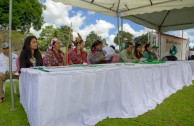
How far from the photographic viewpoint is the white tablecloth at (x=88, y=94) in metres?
2.30

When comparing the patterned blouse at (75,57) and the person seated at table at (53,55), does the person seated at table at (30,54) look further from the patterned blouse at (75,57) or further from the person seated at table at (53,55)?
the patterned blouse at (75,57)

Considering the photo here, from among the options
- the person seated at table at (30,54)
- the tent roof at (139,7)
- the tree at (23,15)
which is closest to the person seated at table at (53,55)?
the person seated at table at (30,54)

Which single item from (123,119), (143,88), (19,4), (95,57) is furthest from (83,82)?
(19,4)

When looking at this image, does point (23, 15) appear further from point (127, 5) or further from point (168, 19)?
point (127, 5)

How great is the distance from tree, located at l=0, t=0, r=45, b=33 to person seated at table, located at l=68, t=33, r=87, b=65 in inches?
935

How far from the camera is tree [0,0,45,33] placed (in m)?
27.0

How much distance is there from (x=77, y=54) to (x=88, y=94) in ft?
6.97

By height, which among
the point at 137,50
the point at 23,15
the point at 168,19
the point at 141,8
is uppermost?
the point at 23,15

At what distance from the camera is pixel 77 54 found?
4.76 metres

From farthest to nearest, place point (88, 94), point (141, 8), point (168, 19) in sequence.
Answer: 1. point (168, 19)
2. point (141, 8)
3. point (88, 94)

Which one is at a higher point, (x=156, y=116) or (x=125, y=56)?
(x=125, y=56)

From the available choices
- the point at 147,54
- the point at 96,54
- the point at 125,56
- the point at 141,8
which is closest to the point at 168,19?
the point at 141,8

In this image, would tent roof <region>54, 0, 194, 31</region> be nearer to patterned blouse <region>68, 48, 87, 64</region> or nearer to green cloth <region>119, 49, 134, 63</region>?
patterned blouse <region>68, 48, 87, 64</region>

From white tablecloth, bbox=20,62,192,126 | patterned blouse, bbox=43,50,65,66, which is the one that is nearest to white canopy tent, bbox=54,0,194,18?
patterned blouse, bbox=43,50,65,66
